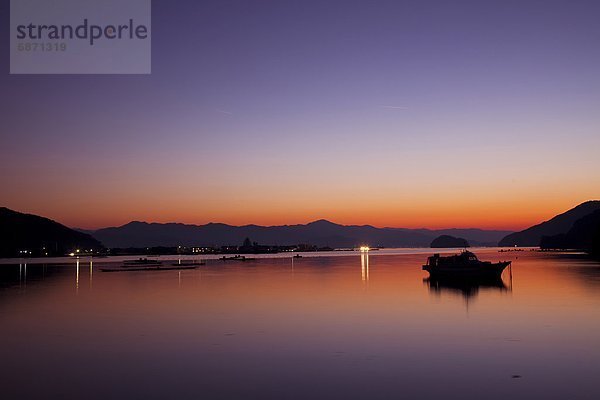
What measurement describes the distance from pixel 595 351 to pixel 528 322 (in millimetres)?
9528

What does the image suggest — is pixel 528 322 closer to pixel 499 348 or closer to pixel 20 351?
pixel 499 348

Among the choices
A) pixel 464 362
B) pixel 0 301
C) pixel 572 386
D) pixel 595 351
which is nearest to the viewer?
pixel 572 386

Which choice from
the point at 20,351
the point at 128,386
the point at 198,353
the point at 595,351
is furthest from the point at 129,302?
the point at 595,351

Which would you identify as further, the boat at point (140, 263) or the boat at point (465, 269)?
the boat at point (140, 263)

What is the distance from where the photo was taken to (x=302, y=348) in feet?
87.5

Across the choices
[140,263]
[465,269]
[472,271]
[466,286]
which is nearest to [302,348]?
[466,286]

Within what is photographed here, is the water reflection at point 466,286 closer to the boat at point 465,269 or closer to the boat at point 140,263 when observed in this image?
the boat at point 465,269

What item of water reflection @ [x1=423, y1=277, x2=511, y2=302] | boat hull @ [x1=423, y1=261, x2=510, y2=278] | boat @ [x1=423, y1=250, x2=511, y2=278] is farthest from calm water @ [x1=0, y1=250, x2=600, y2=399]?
boat @ [x1=423, y1=250, x2=511, y2=278]

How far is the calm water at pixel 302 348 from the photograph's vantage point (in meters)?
19.1

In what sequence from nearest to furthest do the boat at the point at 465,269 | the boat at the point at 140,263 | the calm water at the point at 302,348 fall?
the calm water at the point at 302,348
the boat at the point at 465,269
the boat at the point at 140,263

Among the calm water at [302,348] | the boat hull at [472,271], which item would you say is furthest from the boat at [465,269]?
the calm water at [302,348]

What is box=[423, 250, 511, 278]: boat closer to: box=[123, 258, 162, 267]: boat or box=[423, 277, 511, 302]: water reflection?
box=[423, 277, 511, 302]: water reflection

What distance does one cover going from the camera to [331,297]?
52062mm

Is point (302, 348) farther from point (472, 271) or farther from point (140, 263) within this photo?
point (140, 263)
